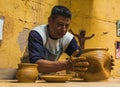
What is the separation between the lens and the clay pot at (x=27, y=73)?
1507 millimetres

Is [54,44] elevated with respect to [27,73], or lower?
elevated

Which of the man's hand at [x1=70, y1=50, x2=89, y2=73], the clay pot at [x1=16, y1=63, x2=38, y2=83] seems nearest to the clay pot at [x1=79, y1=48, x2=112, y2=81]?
the man's hand at [x1=70, y1=50, x2=89, y2=73]

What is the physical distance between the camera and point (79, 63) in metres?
1.63

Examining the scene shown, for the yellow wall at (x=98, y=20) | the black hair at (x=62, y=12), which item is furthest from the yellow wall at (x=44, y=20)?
the black hair at (x=62, y=12)

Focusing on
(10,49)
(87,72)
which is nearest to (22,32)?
(10,49)

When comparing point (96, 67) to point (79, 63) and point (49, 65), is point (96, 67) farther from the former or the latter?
point (49, 65)

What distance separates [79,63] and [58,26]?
0.57 metres

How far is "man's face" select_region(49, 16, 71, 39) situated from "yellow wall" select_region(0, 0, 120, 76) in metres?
0.81

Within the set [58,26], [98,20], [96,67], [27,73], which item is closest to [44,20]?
[98,20]

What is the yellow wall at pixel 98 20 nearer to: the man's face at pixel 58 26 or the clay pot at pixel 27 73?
the man's face at pixel 58 26

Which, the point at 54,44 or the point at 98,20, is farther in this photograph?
the point at 98,20

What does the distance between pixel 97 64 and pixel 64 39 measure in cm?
72

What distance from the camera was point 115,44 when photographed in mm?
3771

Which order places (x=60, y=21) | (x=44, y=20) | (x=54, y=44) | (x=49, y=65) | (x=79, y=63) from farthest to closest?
(x=44, y=20)
(x=54, y=44)
(x=60, y=21)
(x=49, y=65)
(x=79, y=63)
